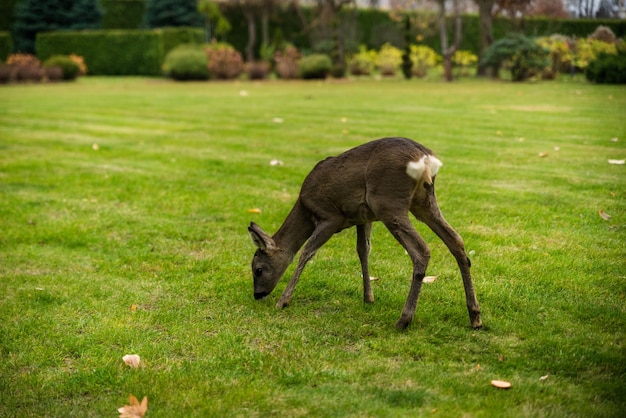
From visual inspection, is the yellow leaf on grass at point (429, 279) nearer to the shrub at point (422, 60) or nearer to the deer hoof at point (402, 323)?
the deer hoof at point (402, 323)

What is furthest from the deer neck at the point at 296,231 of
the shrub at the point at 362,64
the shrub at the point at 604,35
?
the shrub at the point at 362,64

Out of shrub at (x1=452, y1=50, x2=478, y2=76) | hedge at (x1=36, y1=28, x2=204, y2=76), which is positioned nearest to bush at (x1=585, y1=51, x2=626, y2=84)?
shrub at (x1=452, y1=50, x2=478, y2=76)

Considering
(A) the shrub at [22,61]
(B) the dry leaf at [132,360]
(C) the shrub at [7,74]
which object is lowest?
(B) the dry leaf at [132,360]

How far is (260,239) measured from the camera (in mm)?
5051

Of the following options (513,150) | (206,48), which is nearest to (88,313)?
(513,150)

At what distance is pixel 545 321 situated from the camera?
468 cm

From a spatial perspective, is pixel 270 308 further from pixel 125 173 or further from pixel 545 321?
pixel 125 173

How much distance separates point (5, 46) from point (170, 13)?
10.2 m

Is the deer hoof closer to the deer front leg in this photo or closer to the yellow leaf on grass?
the deer front leg

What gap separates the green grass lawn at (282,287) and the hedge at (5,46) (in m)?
28.5

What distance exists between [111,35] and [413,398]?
3810 cm

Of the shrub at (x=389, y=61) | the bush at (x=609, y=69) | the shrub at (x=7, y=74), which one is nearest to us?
the bush at (x=609, y=69)

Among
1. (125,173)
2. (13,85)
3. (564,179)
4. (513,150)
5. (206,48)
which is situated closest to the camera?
(564,179)

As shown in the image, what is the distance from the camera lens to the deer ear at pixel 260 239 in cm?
499
